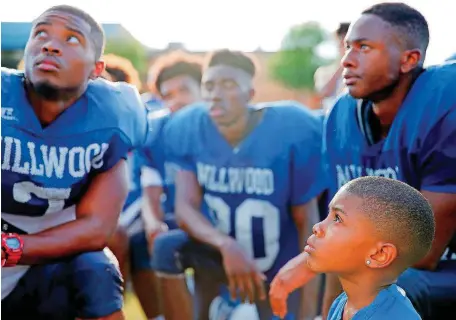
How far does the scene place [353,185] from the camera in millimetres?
1884

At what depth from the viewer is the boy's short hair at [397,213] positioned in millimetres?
1827

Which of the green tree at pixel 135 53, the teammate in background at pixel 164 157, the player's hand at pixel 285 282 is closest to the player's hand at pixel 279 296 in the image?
the player's hand at pixel 285 282

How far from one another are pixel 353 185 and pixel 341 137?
0.79 metres

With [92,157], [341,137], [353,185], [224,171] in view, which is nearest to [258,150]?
[224,171]

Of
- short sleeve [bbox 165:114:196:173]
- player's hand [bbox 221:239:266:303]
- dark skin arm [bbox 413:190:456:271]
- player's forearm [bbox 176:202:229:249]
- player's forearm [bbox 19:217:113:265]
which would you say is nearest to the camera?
player's forearm [bbox 19:217:113:265]

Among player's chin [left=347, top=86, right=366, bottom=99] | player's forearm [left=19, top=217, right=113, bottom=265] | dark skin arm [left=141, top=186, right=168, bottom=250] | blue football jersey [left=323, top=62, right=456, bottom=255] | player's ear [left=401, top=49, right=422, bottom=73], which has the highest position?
player's ear [left=401, top=49, right=422, bottom=73]

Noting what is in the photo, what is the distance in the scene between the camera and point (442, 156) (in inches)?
92.9

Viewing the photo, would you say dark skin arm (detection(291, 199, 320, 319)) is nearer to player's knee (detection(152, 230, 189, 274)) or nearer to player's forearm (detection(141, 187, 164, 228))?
player's knee (detection(152, 230, 189, 274))

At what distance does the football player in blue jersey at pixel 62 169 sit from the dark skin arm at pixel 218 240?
729mm

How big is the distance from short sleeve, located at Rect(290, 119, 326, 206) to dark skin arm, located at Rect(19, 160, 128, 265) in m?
0.99

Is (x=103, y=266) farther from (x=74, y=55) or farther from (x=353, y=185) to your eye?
(x=353, y=185)

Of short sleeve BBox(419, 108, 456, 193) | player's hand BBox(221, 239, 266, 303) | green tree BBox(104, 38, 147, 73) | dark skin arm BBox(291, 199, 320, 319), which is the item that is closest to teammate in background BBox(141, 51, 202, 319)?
player's hand BBox(221, 239, 266, 303)

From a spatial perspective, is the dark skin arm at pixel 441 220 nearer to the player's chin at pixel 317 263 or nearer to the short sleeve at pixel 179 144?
the player's chin at pixel 317 263

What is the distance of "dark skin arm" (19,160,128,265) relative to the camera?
224cm
